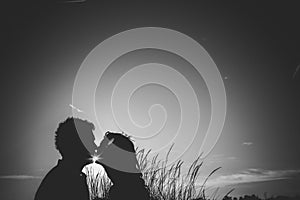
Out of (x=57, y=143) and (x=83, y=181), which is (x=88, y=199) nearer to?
(x=83, y=181)

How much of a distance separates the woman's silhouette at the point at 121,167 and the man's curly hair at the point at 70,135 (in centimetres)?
36

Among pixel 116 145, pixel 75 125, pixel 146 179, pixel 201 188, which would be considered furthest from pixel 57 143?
pixel 201 188

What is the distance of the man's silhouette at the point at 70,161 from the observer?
805 cm

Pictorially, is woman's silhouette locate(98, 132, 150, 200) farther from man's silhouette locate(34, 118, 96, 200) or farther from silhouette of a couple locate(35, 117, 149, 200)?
man's silhouette locate(34, 118, 96, 200)

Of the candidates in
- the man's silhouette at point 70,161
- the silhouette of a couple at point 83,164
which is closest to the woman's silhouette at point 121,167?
the silhouette of a couple at point 83,164

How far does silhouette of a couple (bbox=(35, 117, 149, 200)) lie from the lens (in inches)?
315

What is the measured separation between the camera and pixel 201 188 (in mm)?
8047

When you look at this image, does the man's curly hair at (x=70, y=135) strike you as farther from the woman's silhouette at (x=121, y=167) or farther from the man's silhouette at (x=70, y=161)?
the woman's silhouette at (x=121, y=167)

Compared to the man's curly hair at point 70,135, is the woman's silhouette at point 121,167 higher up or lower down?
lower down

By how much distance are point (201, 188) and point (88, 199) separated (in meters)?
1.91

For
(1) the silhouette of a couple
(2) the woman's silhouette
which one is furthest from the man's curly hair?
(2) the woman's silhouette

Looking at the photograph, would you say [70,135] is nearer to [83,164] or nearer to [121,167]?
[83,164]

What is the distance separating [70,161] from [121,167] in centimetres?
88

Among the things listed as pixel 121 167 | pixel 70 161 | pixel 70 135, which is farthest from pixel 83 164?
pixel 121 167
